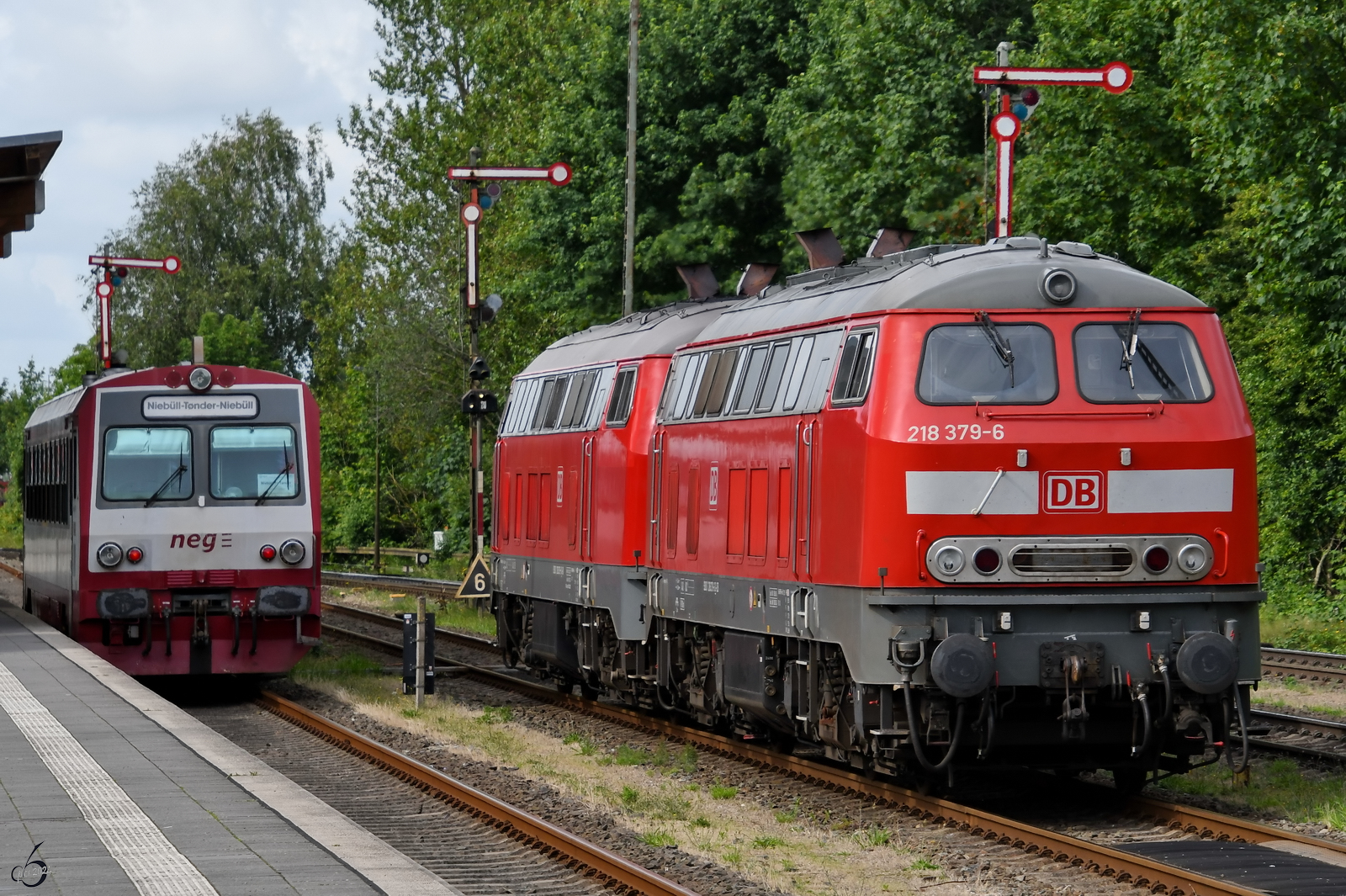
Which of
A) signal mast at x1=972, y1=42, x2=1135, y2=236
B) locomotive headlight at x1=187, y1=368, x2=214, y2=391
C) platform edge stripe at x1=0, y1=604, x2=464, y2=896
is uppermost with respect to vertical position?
signal mast at x1=972, y1=42, x2=1135, y2=236

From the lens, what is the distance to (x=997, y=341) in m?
12.3

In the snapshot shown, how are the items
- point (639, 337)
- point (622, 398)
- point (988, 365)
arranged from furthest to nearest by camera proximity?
point (639, 337), point (622, 398), point (988, 365)

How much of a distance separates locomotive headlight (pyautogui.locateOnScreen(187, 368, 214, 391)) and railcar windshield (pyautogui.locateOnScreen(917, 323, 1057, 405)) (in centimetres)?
1035

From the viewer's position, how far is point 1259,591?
12227 mm

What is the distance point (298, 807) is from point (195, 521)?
30.8 ft

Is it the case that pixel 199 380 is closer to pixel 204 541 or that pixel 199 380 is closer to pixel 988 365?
pixel 204 541

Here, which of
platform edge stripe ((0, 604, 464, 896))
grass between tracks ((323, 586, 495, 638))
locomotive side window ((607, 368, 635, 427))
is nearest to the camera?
platform edge stripe ((0, 604, 464, 896))

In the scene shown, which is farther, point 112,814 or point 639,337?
point 639,337

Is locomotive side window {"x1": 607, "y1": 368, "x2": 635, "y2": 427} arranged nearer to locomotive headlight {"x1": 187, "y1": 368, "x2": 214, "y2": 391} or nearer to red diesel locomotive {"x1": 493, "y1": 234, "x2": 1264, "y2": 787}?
red diesel locomotive {"x1": 493, "y1": 234, "x2": 1264, "y2": 787}

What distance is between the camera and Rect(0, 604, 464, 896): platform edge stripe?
8.95m

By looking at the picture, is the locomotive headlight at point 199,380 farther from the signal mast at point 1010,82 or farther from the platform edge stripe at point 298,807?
the signal mast at point 1010,82

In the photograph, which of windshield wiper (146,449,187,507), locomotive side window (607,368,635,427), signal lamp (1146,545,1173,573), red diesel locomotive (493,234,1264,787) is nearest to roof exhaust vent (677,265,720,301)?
locomotive side window (607,368,635,427)

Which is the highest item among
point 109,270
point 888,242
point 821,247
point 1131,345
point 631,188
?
point 631,188

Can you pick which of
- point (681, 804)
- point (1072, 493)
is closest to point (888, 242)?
point (1072, 493)
